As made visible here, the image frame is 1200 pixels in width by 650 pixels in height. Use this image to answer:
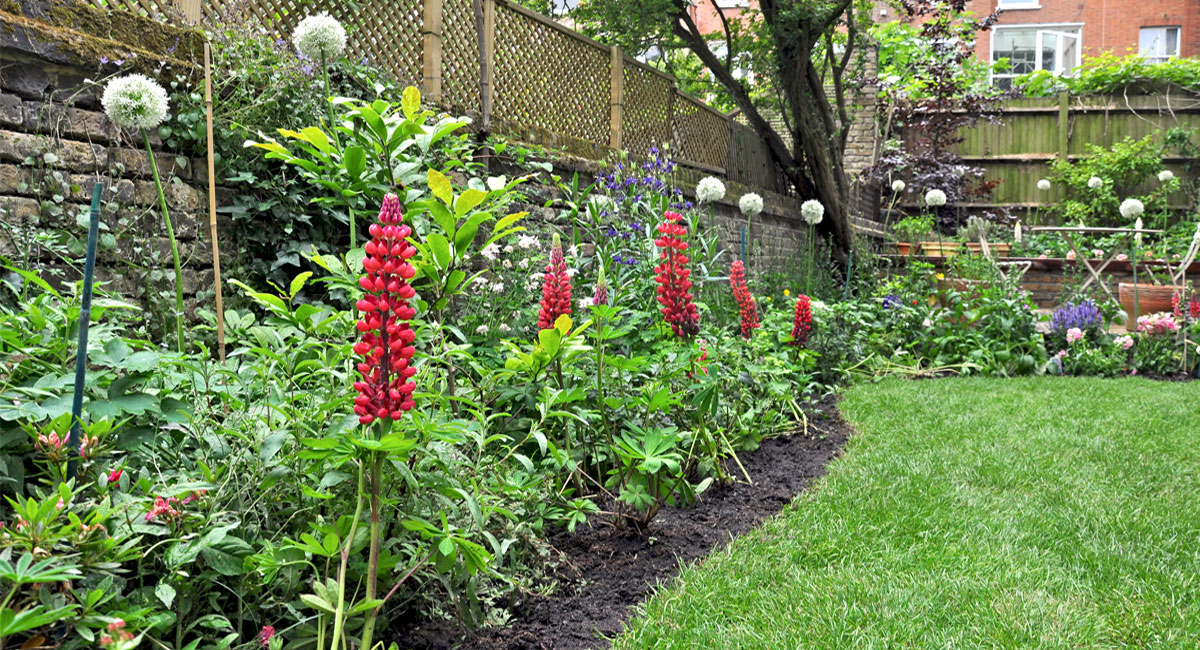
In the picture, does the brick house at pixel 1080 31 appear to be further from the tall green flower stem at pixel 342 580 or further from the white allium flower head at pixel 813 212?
the tall green flower stem at pixel 342 580

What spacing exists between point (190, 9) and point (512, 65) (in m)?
2.29

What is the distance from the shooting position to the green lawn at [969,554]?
1753mm

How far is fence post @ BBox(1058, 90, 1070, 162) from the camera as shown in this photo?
11.7 metres

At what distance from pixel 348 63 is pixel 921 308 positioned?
4.91 m

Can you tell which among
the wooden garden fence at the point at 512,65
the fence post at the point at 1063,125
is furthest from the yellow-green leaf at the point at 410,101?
the fence post at the point at 1063,125

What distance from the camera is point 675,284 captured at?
273cm

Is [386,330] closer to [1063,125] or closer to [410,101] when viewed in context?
[410,101]

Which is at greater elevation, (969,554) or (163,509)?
(163,509)

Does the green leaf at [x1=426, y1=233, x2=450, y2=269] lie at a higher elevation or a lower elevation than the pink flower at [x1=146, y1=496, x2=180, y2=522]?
higher

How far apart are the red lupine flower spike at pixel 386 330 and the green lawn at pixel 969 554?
836 mm

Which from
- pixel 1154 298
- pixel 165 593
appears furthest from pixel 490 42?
pixel 1154 298

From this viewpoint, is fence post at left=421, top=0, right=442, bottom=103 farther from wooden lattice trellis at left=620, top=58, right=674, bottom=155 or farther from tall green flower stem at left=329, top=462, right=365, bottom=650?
tall green flower stem at left=329, top=462, right=365, bottom=650

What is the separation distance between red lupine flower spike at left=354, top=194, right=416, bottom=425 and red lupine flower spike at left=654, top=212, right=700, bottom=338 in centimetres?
154

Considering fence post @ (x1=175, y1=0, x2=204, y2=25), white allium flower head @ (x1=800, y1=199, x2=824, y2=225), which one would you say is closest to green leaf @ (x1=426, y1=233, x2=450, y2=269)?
fence post @ (x1=175, y1=0, x2=204, y2=25)
